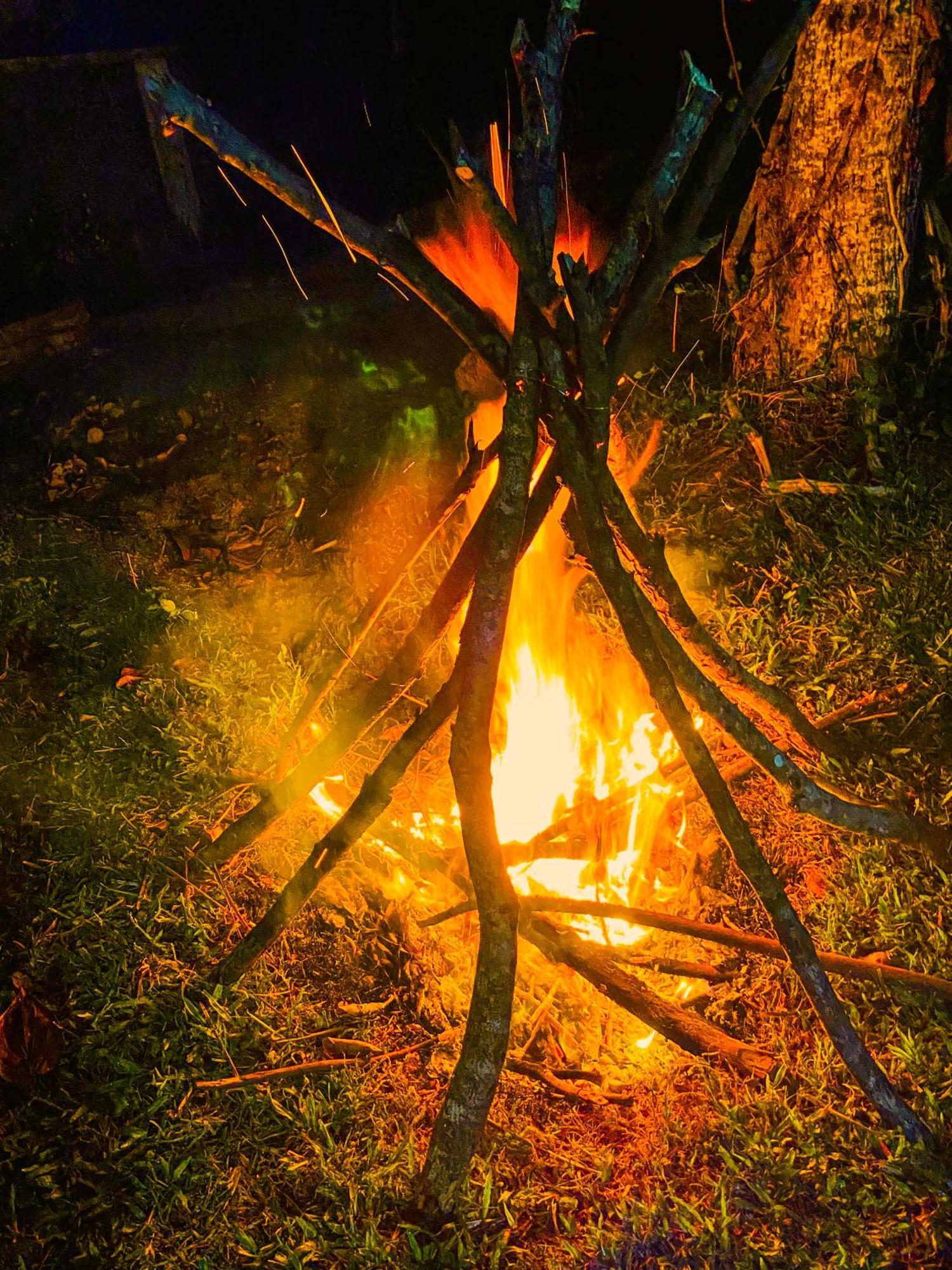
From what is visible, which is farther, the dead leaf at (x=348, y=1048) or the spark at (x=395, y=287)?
the spark at (x=395, y=287)

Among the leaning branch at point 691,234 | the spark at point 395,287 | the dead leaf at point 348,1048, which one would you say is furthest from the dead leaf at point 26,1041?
the spark at point 395,287

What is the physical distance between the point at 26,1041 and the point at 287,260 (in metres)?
6.37

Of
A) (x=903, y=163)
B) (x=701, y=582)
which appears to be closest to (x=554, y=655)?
(x=701, y=582)

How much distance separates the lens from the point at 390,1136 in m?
2.82

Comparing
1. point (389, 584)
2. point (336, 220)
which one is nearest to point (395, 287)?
point (389, 584)

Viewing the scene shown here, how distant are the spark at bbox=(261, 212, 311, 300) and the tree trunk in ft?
10.3

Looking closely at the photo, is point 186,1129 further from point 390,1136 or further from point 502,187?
point 502,187

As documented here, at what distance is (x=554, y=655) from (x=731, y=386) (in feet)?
7.42

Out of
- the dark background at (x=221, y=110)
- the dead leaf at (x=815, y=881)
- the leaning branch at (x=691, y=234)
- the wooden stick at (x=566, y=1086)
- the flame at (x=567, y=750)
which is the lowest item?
the wooden stick at (x=566, y=1086)

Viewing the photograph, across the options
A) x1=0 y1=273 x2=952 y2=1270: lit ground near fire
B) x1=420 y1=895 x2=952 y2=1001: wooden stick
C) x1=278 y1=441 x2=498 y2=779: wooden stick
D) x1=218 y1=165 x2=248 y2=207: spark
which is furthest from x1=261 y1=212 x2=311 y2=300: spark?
x1=420 y1=895 x2=952 y2=1001: wooden stick

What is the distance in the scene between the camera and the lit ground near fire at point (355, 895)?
2.60 metres

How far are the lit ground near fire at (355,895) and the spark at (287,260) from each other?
1.56 metres

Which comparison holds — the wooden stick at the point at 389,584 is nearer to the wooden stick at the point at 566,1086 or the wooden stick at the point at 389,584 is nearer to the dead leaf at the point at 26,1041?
the dead leaf at the point at 26,1041

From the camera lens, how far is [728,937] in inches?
119
